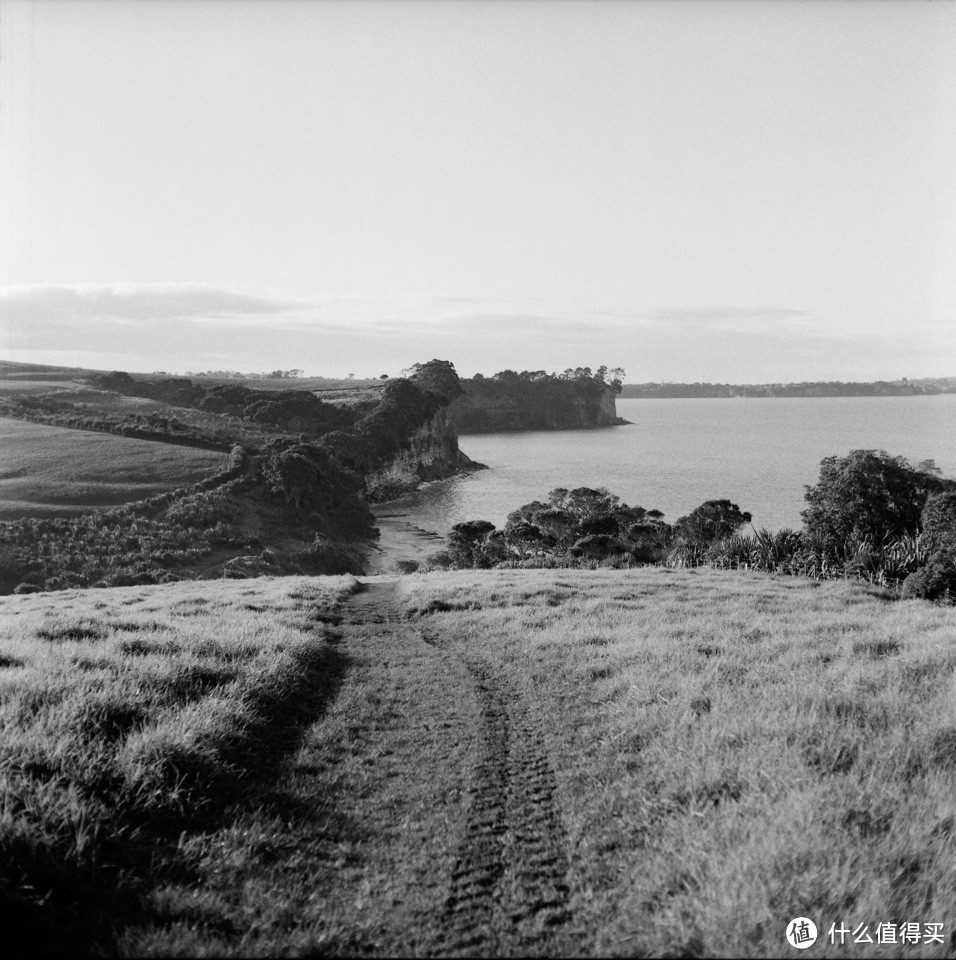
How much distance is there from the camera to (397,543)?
236 feet

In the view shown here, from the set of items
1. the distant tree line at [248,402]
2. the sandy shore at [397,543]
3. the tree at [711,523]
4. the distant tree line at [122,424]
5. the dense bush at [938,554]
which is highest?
the distant tree line at [248,402]

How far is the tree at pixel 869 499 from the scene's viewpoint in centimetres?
3766

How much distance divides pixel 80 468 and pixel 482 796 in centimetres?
7054

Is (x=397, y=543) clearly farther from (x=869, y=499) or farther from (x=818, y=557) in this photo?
(x=818, y=557)

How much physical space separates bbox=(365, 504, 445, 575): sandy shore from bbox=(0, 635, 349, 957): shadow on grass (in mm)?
47649

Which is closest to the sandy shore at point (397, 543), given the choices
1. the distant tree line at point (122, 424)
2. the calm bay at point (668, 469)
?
the calm bay at point (668, 469)

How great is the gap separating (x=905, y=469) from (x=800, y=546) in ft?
41.3

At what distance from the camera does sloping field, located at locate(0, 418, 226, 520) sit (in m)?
58.7

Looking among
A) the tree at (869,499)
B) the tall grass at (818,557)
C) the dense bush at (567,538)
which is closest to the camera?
the tall grass at (818,557)

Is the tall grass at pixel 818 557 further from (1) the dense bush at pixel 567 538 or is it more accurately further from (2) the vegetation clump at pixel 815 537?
(1) the dense bush at pixel 567 538

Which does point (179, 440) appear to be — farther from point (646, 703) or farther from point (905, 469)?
point (646, 703)

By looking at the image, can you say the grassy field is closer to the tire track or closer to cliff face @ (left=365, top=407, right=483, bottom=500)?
the tire track

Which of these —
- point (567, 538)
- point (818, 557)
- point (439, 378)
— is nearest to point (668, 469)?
point (439, 378)

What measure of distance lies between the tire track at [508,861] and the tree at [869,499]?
33838mm
